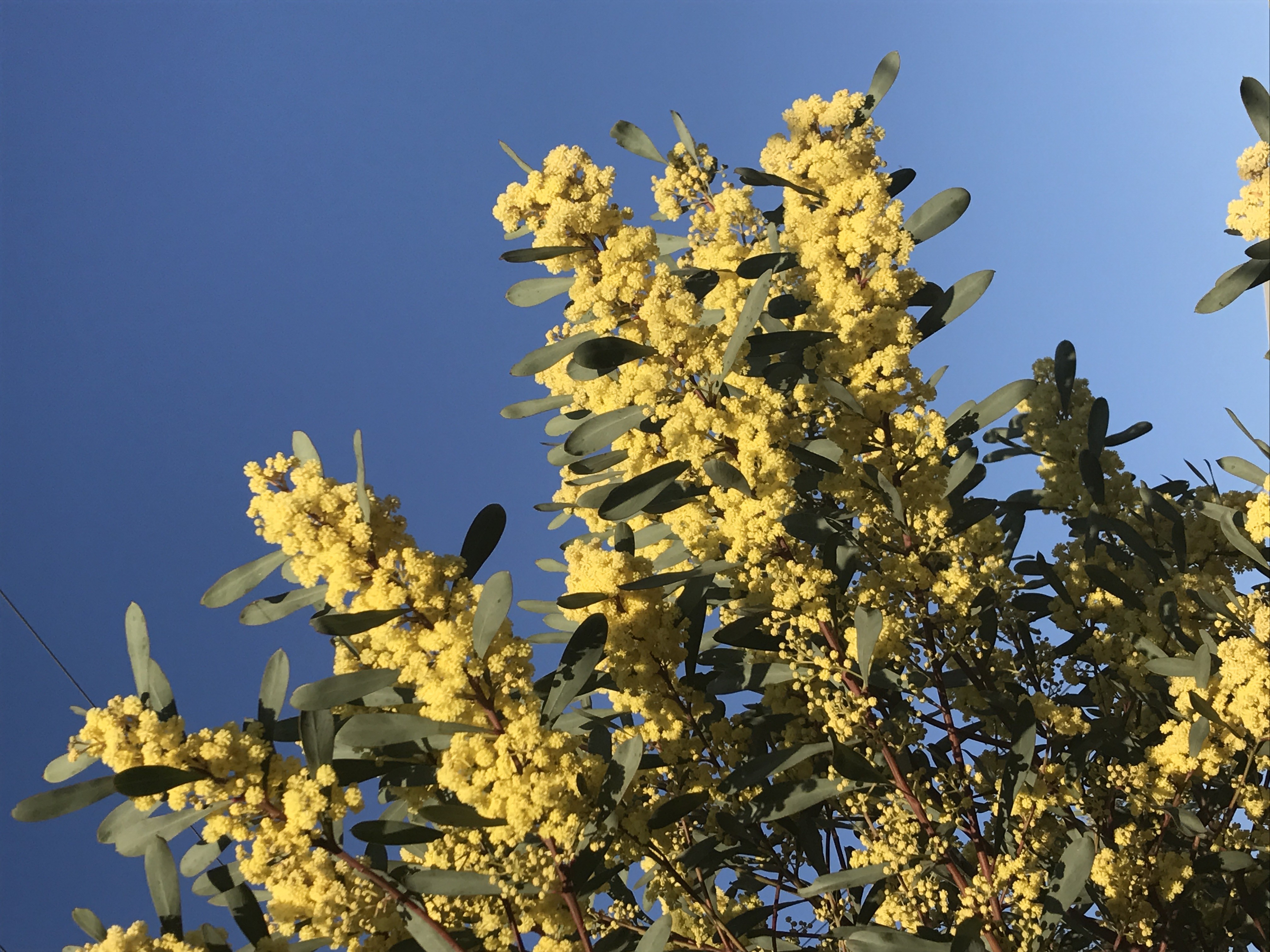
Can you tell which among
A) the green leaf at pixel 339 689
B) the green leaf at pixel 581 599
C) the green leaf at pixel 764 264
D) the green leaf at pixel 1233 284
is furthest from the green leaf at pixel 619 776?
the green leaf at pixel 1233 284

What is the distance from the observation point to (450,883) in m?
1.67

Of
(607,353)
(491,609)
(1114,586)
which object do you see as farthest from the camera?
(1114,586)

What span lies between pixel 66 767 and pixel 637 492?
4.31 feet

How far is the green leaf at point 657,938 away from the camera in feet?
5.32

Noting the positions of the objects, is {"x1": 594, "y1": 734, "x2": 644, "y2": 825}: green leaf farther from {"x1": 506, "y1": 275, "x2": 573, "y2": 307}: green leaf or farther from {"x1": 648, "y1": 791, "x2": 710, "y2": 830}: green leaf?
{"x1": 506, "y1": 275, "x2": 573, "y2": 307}: green leaf

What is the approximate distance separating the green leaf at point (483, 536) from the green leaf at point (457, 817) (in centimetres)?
50

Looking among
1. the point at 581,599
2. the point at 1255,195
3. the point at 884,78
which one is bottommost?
the point at 581,599

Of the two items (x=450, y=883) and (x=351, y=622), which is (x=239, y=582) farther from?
(x=450, y=883)

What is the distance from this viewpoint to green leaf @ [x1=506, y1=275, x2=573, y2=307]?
234 centimetres

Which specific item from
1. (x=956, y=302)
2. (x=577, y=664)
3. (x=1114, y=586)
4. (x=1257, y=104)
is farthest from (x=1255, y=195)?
(x=577, y=664)

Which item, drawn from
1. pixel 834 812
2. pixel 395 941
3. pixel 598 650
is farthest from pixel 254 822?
pixel 834 812

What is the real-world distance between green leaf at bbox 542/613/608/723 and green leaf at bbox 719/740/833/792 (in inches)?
15.7

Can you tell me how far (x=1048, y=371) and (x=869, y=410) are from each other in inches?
57.5

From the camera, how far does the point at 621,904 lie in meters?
1.99
